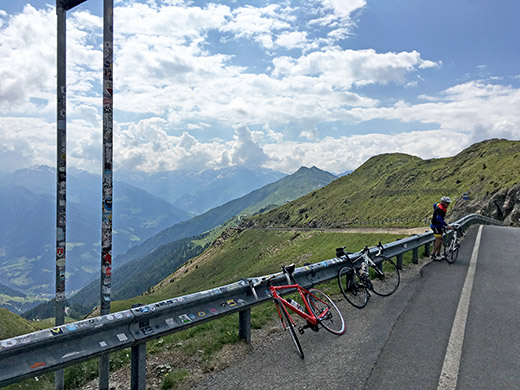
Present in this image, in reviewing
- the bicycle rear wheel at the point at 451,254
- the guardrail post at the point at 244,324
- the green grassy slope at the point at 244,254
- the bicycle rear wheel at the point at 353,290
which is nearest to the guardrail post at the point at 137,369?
the guardrail post at the point at 244,324

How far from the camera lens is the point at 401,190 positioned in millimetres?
138375

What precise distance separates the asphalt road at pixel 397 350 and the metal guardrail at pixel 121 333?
0.85 meters

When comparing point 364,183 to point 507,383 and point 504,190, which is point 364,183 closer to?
point 504,190

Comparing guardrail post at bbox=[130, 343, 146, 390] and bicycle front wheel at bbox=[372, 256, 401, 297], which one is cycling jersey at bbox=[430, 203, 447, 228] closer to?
bicycle front wheel at bbox=[372, 256, 401, 297]

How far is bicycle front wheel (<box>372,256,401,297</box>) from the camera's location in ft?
30.6

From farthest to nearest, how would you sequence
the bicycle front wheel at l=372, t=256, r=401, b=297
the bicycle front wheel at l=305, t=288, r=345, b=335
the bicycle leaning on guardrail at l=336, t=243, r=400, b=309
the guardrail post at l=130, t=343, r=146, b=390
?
the bicycle front wheel at l=372, t=256, r=401, b=297 < the bicycle leaning on guardrail at l=336, t=243, r=400, b=309 < the bicycle front wheel at l=305, t=288, r=345, b=335 < the guardrail post at l=130, t=343, r=146, b=390

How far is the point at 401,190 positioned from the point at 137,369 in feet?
477

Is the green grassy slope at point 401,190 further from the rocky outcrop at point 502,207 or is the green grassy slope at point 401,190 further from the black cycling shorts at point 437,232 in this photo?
the black cycling shorts at point 437,232

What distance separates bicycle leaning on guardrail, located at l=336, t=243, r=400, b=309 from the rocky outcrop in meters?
50.0

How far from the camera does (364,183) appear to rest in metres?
184

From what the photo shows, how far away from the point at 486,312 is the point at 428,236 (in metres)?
7.71

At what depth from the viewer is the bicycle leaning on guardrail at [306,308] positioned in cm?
618

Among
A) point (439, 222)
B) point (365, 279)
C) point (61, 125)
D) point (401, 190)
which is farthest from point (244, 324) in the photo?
point (401, 190)

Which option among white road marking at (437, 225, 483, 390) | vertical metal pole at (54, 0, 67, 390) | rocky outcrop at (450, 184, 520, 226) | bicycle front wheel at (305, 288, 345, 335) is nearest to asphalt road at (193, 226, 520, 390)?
white road marking at (437, 225, 483, 390)
